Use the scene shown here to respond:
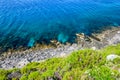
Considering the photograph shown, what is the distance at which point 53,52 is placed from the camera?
42.7 meters

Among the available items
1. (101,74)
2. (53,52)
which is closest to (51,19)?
(53,52)

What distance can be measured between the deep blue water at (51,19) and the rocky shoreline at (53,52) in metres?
3.37

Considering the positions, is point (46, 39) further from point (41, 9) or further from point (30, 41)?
point (41, 9)

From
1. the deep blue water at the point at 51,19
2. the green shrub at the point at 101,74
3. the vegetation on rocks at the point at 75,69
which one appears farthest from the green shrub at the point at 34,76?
the deep blue water at the point at 51,19

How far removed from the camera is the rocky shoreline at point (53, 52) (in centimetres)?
3969

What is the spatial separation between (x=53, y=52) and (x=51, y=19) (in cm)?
1887

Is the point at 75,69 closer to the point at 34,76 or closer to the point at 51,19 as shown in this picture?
the point at 34,76

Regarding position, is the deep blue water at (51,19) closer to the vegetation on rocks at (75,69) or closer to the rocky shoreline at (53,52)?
the rocky shoreline at (53,52)

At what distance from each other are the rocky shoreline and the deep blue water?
3.37m

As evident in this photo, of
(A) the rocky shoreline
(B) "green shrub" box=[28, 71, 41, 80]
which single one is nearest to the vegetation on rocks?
(B) "green shrub" box=[28, 71, 41, 80]

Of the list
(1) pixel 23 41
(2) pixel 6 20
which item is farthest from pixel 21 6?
(1) pixel 23 41

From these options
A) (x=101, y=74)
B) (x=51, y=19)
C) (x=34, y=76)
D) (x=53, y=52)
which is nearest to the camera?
(x=101, y=74)

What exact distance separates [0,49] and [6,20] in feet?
55.9

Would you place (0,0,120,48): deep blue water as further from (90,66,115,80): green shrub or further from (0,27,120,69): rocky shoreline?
(90,66,115,80): green shrub
